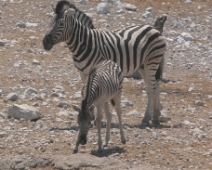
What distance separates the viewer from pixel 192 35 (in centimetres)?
2303

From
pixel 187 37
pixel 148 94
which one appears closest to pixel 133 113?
pixel 148 94

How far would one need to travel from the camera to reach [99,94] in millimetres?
11000

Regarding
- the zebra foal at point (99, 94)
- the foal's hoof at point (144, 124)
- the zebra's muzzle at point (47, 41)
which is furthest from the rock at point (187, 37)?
the zebra foal at point (99, 94)

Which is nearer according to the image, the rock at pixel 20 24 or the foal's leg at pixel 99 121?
the foal's leg at pixel 99 121

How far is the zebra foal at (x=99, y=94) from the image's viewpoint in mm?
10641

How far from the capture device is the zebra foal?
419 inches

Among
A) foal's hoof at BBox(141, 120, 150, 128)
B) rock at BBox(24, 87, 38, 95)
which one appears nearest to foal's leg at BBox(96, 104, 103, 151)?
foal's hoof at BBox(141, 120, 150, 128)

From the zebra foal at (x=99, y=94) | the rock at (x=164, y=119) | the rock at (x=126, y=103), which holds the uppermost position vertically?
the zebra foal at (x=99, y=94)

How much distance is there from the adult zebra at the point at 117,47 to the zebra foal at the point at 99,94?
187 centimetres

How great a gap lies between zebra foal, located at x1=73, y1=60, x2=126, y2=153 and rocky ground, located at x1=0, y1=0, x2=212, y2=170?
0.42 metres

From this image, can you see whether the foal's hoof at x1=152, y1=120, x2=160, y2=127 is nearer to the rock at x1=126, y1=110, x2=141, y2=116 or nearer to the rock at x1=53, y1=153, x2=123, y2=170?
the rock at x1=126, y1=110, x2=141, y2=116

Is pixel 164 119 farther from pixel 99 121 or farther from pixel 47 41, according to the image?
pixel 99 121

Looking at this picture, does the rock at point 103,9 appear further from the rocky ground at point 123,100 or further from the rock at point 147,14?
the rock at point 147,14

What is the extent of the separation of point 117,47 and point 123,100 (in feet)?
5.35
